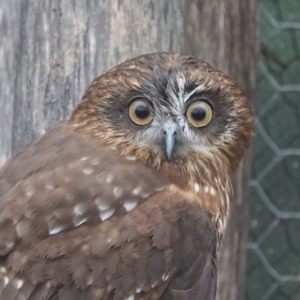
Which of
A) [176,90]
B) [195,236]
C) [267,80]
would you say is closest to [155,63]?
[176,90]

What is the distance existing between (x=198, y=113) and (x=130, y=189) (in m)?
0.23

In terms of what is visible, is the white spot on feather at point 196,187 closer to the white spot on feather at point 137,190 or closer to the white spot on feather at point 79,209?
the white spot on feather at point 137,190

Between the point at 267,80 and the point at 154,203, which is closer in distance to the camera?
the point at 154,203

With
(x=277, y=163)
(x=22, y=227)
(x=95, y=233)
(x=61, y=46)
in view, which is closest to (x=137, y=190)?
(x=95, y=233)

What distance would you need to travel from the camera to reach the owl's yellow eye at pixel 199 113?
1.88m

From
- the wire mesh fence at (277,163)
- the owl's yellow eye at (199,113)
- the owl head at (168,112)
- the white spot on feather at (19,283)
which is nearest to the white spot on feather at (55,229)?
the white spot on feather at (19,283)

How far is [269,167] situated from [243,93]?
893 millimetres

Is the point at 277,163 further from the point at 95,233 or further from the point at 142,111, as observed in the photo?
the point at 95,233

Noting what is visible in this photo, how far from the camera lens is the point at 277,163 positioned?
112 inches

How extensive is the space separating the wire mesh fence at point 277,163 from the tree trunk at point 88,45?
2.58 feet

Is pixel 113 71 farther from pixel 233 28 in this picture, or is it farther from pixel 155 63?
pixel 233 28

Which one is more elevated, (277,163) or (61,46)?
(61,46)

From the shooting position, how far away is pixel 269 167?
9.22 ft

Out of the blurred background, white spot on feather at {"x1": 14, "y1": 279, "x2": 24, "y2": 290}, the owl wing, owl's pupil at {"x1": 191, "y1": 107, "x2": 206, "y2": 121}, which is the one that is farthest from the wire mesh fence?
white spot on feather at {"x1": 14, "y1": 279, "x2": 24, "y2": 290}
